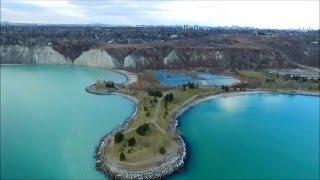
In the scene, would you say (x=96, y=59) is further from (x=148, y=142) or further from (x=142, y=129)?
(x=148, y=142)

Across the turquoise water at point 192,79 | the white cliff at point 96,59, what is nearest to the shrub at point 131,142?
the turquoise water at point 192,79

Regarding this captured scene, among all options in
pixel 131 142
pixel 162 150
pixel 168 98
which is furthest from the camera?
pixel 168 98

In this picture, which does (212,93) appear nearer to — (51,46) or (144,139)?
(144,139)

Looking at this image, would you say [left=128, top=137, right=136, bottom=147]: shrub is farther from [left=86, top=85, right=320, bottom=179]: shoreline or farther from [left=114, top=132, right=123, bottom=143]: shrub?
[left=86, top=85, right=320, bottom=179]: shoreline

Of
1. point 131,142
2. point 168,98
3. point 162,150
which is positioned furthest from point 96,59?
point 162,150

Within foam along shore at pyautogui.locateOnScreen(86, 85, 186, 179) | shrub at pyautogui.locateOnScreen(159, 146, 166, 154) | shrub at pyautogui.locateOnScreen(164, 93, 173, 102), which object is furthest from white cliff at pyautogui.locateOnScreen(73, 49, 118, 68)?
shrub at pyautogui.locateOnScreen(159, 146, 166, 154)

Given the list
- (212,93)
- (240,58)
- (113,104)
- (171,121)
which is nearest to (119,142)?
(171,121)
